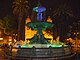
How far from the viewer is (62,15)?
6938 centimetres

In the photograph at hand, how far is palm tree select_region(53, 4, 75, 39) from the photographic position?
223ft

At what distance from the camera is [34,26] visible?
31578 mm

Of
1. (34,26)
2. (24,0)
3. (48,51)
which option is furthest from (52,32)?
(48,51)

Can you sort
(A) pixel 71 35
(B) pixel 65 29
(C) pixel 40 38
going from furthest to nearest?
(A) pixel 71 35, (B) pixel 65 29, (C) pixel 40 38

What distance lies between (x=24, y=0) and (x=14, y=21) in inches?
430

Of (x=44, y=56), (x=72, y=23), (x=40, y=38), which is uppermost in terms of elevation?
(x=72, y=23)

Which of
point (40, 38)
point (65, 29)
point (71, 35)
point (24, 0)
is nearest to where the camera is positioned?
point (40, 38)

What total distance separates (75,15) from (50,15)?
10.0 meters

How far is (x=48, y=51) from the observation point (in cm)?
2353

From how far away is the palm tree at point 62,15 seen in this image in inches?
2680

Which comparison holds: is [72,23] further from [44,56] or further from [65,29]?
[44,56]

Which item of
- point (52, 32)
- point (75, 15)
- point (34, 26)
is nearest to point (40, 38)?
point (34, 26)

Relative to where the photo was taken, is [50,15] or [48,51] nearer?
[48,51]

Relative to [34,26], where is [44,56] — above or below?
below
